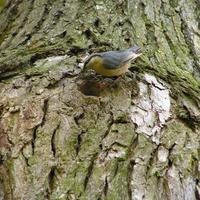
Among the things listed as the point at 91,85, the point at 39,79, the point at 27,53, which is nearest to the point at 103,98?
the point at 91,85

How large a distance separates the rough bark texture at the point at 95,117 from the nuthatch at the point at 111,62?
47 millimetres

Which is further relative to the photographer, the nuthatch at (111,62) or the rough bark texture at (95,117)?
the nuthatch at (111,62)

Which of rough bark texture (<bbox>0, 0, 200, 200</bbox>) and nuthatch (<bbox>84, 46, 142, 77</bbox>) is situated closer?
rough bark texture (<bbox>0, 0, 200, 200</bbox>)

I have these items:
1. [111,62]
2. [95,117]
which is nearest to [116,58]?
[111,62]

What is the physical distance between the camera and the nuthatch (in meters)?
2.12

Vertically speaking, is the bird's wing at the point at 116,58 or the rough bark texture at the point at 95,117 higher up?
the bird's wing at the point at 116,58

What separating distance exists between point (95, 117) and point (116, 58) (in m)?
0.31

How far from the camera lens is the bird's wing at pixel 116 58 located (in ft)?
7.03

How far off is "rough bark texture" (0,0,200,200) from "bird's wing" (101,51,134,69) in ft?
0.21

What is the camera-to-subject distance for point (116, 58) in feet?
7.15

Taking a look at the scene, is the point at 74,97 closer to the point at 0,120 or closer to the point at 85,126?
the point at 85,126

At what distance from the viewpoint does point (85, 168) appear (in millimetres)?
1818

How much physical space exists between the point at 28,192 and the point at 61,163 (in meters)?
0.15

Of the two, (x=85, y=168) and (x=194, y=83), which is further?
(x=194, y=83)
